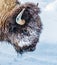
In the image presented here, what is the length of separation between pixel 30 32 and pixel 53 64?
0.94 metres

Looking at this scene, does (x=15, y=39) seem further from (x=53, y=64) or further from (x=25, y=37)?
(x=53, y=64)

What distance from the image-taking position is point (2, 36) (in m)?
2.48

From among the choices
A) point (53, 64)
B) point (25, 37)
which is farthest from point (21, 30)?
point (53, 64)

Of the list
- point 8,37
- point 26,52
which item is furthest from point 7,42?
point 26,52

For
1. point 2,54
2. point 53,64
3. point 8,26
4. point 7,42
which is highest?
point 8,26

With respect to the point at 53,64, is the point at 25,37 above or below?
above

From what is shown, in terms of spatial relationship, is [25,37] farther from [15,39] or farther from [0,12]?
[0,12]

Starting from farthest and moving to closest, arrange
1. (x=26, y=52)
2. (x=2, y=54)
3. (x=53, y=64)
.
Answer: (x=53, y=64)
(x=2, y=54)
(x=26, y=52)

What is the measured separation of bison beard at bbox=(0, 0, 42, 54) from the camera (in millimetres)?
2395

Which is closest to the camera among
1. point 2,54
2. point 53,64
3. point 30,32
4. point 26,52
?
point 30,32

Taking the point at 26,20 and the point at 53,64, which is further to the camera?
the point at 53,64

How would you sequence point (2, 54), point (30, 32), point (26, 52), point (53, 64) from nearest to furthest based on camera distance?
point (30, 32) → point (26, 52) → point (2, 54) → point (53, 64)

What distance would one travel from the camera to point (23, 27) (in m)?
2.44

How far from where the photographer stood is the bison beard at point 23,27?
2.39 meters
